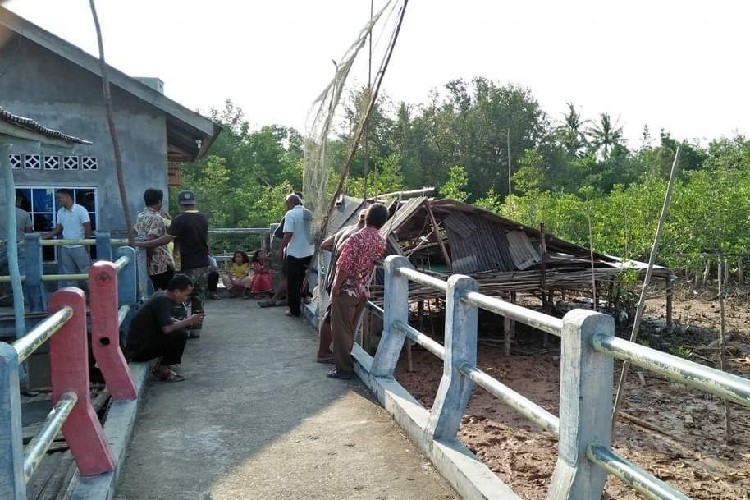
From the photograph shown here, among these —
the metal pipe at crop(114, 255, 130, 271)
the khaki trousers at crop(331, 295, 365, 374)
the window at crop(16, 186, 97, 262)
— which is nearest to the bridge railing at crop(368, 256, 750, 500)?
the khaki trousers at crop(331, 295, 365, 374)

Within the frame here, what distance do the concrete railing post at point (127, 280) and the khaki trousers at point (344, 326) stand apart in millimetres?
1986

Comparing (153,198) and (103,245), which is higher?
(153,198)

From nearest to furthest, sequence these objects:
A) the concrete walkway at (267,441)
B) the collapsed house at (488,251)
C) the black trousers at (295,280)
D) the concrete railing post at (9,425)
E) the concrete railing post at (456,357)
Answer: the concrete railing post at (9,425)
the concrete walkway at (267,441)
the concrete railing post at (456,357)
the black trousers at (295,280)
the collapsed house at (488,251)

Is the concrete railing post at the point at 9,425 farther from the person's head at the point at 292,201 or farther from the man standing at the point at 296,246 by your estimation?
the person's head at the point at 292,201

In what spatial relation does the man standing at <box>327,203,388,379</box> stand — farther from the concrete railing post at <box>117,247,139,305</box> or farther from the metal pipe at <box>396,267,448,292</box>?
the concrete railing post at <box>117,247,139,305</box>

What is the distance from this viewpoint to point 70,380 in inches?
150

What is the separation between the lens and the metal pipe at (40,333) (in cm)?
290

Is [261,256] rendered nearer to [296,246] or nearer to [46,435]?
[296,246]

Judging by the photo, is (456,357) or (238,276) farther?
(238,276)

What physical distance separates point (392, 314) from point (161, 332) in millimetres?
2003

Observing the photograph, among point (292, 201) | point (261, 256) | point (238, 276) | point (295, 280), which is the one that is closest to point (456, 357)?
point (295, 280)

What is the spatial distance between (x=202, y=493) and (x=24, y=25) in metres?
9.10

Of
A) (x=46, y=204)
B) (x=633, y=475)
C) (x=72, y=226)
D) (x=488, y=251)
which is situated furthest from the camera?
(x=46, y=204)

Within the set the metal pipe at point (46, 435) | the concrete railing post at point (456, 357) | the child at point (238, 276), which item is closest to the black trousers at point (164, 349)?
the metal pipe at point (46, 435)
